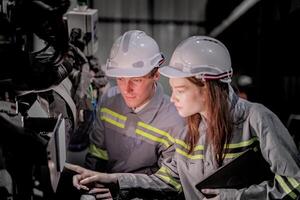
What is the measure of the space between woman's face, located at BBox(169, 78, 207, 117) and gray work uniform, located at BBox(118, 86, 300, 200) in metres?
0.15

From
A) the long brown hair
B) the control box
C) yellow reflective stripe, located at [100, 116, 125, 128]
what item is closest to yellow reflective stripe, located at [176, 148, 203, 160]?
the long brown hair

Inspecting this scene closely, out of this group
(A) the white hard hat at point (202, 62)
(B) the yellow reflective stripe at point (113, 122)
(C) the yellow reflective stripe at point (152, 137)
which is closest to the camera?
(A) the white hard hat at point (202, 62)

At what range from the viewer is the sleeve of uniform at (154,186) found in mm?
2613

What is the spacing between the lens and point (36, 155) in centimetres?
178

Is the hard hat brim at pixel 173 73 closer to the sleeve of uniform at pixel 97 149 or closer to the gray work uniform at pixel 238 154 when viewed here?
the gray work uniform at pixel 238 154

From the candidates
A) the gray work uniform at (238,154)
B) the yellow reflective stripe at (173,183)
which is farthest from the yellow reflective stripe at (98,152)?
the yellow reflective stripe at (173,183)

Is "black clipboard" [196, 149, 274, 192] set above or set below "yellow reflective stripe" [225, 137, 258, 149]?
below

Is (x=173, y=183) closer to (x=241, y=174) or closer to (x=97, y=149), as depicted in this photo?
(x=241, y=174)

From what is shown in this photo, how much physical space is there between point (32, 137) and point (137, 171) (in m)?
1.27

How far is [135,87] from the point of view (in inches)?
110

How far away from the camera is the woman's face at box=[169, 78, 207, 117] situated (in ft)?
7.63

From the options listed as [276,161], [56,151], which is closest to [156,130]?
[276,161]

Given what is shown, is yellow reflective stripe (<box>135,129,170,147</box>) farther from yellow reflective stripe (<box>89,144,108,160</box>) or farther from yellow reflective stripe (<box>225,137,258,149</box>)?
yellow reflective stripe (<box>225,137,258,149</box>)

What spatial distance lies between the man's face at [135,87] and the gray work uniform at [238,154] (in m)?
0.41
